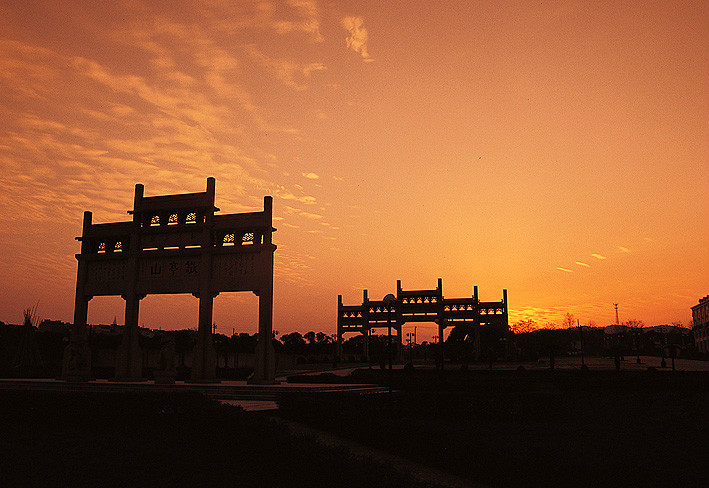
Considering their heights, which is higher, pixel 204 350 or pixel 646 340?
pixel 646 340

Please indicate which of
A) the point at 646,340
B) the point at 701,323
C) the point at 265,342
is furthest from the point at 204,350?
the point at 646,340

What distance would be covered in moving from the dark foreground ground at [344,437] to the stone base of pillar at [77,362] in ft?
46.7

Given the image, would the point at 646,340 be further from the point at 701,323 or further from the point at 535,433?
the point at 535,433

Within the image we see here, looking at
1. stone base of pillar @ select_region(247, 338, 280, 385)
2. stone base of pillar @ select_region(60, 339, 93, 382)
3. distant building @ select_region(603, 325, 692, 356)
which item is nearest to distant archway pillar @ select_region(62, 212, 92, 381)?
stone base of pillar @ select_region(60, 339, 93, 382)

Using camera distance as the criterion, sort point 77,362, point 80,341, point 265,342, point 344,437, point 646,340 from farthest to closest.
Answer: point 646,340, point 80,341, point 77,362, point 265,342, point 344,437

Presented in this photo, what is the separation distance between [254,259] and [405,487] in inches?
842

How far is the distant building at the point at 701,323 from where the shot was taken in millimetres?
94562

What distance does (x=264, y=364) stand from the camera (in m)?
25.4

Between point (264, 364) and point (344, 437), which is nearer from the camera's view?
point (344, 437)

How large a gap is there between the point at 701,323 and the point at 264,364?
326 ft

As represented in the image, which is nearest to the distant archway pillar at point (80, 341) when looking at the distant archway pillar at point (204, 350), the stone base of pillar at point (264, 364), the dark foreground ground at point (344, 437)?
the distant archway pillar at point (204, 350)

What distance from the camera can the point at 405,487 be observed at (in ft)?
20.3

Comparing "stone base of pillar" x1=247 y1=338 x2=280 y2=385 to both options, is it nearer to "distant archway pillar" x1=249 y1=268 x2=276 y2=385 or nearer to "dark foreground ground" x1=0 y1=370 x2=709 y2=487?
"distant archway pillar" x1=249 y1=268 x2=276 y2=385

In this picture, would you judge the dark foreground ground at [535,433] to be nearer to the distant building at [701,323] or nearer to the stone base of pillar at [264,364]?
the stone base of pillar at [264,364]
